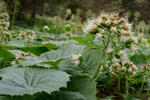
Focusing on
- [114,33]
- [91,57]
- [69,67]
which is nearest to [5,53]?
[69,67]

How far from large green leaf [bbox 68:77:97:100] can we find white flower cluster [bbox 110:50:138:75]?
0.17 meters

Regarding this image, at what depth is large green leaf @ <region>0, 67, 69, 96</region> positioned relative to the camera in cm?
110

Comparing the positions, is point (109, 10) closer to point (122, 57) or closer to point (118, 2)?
point (118, 2)

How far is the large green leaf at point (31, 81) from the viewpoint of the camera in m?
1.10

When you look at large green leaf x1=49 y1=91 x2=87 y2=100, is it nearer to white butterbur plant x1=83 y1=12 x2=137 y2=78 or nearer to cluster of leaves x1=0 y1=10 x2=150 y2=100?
cluster of leaves x1=0 y1=10 x2=150 y2=100

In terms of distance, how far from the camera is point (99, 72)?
155cm

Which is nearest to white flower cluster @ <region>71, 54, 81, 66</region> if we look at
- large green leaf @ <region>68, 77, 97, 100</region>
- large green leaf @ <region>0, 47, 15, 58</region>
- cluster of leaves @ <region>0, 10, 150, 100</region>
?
cluster of leaves @ <region>0, 10, 150, 100</region>

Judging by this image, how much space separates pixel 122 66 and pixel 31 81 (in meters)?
0.63

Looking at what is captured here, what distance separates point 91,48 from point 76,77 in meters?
0.27

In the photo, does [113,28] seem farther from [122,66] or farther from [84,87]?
[84,87]

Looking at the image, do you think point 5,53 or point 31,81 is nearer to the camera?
point 31,81

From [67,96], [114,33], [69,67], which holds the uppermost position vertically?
[114,33]

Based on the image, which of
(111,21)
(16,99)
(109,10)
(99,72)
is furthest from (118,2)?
(16,99)

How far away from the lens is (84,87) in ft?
4.54
